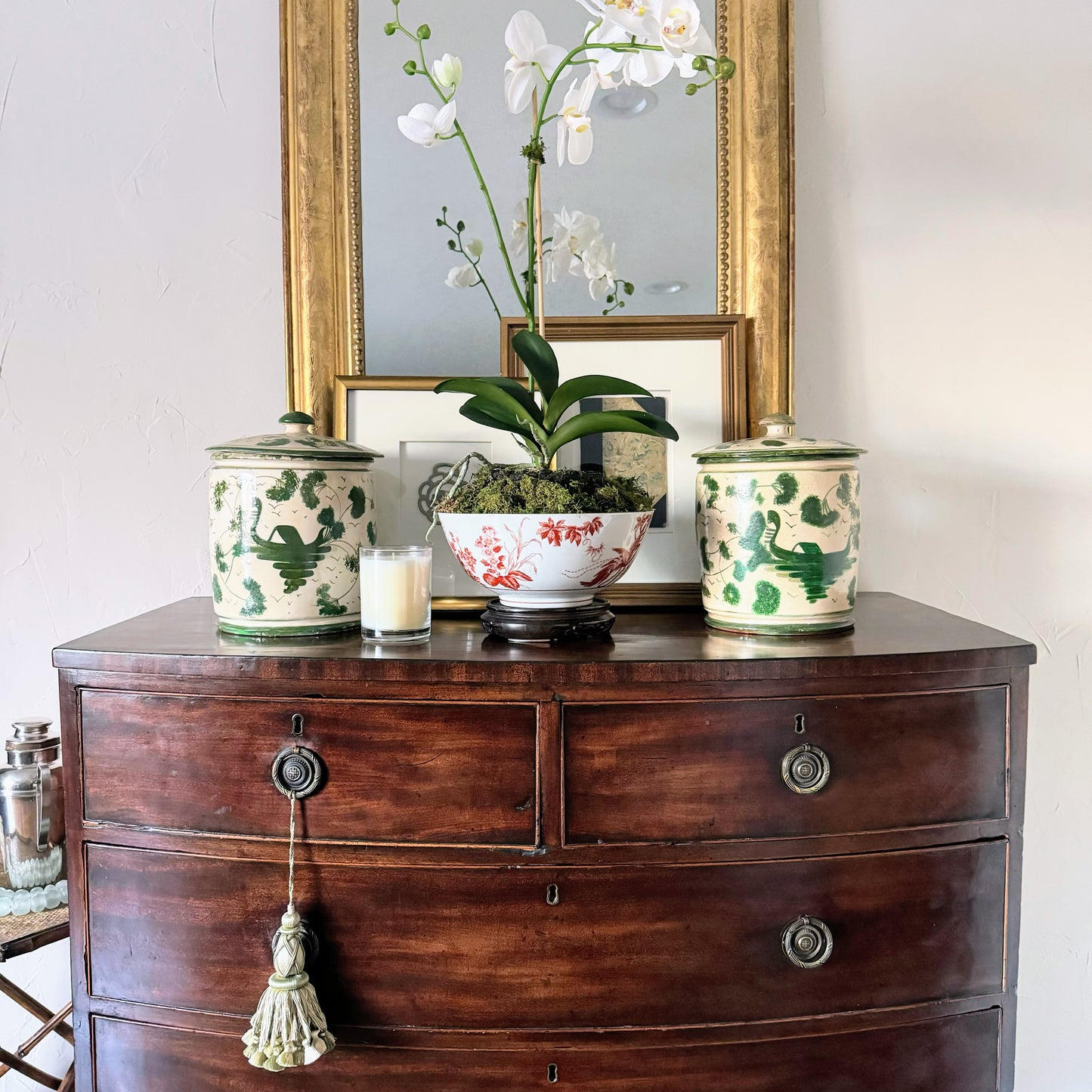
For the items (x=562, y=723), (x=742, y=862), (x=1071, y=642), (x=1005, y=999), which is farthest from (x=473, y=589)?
(x=1071, y=642)

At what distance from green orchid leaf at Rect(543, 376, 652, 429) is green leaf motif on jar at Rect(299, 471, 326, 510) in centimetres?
26

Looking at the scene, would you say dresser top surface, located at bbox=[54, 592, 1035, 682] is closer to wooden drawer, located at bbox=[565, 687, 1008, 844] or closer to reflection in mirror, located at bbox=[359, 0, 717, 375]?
wooden drawer, located at bbox=[565, 687, 1008, 844]

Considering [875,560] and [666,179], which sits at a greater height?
[666,179]

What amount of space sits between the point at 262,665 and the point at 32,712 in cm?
74

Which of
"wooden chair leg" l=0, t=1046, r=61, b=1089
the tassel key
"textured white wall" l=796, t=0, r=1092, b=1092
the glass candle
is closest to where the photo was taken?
the tassel key

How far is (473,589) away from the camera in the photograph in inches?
44.8

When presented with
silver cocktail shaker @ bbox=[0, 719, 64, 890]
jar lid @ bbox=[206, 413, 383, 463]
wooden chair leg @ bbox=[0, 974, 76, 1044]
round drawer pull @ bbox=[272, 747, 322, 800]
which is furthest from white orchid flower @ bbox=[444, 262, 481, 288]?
wooden chair leg @ bbox=[0, 974, 76, 1044]

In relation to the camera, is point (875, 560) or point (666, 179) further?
point (875, 560)

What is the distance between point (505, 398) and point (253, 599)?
36cm

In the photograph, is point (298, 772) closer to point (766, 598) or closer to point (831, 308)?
point (766, 598)

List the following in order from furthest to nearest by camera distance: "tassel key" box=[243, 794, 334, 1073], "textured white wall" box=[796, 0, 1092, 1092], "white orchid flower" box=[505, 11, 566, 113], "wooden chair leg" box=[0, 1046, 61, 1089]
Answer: "textured white wall" box=[796, 0, 1092, 1092], "wooden chair leg" box=[0, 1046, 61, 1089], "white orchid flower" box=[505, 11, 566, 113], "tassel key" box=[243, 794, 334, 1073]

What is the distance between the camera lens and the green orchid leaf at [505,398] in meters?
0.97

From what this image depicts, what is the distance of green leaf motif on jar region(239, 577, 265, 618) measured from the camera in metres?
0.94

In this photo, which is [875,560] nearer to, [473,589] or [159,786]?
[473,589]
